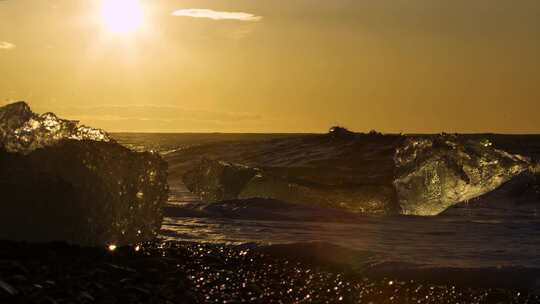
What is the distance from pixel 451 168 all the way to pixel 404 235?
5682 mm

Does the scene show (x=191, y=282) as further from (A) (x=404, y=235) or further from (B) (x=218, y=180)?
(B) (x=218, y=180)

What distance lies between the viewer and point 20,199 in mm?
7426

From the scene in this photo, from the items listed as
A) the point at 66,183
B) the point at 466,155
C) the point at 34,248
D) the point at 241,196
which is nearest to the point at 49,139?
the point at 66,183

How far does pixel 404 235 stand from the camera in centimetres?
865

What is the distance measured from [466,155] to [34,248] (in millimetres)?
9682

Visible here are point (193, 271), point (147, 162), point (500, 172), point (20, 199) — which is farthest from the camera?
point (500, 172)

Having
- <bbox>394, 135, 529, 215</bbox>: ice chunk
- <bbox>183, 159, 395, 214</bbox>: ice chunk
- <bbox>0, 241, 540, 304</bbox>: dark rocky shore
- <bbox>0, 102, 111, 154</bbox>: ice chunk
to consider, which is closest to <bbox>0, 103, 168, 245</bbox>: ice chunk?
<bbox>0, 102, 111, 154</bbox>: ice chunk

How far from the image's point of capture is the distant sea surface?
22.6 feet

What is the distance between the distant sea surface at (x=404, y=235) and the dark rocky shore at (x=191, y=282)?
30.0 inches

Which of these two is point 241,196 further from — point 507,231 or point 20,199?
point 20,199

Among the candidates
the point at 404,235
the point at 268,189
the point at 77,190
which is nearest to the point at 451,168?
the point at 268,189

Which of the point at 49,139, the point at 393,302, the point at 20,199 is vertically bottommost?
the point at 393,302

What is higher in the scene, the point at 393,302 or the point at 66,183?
the point at 66,183

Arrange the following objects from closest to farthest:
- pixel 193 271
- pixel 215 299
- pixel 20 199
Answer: pixel 215 299
pixel 193 271
pixel 20 199
